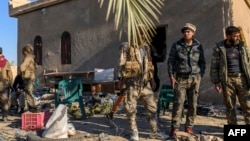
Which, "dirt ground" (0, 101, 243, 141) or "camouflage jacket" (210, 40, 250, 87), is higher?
"camouflage jacket" (210, 40, 250, 87)

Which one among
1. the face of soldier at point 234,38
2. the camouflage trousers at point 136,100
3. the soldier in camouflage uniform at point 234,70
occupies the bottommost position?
the camouflage trousers at point 136,100

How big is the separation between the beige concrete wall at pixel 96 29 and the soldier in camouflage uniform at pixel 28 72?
14.9 ft

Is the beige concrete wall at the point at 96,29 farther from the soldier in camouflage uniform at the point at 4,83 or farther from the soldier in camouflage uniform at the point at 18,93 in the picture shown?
the soldier in camouflage uniform at the point at 4,83

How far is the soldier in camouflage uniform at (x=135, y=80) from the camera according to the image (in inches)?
209

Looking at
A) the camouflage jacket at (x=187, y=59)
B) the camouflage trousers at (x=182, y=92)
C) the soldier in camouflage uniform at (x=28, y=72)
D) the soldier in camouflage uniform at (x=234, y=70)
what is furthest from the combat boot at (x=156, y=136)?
the soldier in camouflage uniform at (x=28, y=72)

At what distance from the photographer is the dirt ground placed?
5.87 meters

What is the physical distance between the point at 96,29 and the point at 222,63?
8517mm

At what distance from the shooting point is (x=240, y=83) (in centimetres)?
507

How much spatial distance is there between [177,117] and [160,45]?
652cm

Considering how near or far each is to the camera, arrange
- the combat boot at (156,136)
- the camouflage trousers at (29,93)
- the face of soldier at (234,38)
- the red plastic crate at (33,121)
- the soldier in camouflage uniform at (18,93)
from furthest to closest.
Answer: the soldier in camouflage uniform at (18,93)
the camouflage trousers at (29,93)
the red plastic crate at (33,121)
the combat boot at (156,136)
the face of soldier at (234,38)

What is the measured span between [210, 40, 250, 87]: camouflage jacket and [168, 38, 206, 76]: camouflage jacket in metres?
0.24

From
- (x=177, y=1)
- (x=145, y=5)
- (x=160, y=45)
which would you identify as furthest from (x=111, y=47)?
(x=145, y=5)

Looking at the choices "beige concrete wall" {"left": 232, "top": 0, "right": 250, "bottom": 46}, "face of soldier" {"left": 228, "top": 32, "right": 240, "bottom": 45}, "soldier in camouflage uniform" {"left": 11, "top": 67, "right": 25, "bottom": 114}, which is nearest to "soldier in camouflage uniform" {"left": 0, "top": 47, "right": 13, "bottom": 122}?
"soldier in camouflage uniform" {"left": 11, "top": 67, "right": 25, "bottom": 114}

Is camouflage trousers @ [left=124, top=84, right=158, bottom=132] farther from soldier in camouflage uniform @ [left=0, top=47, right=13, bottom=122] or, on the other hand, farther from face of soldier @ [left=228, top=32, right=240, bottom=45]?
soldier in camouflage uniform @ [left=0, top=47, right=13, bottom=122]
